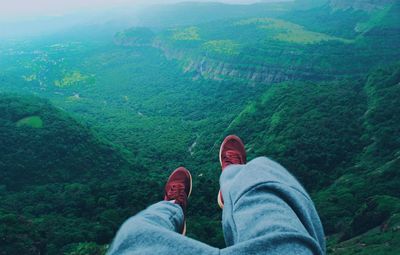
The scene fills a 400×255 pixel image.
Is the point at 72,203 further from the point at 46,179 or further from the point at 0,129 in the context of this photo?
the point at 0,129

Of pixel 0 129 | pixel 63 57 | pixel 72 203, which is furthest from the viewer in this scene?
pixel 63 57

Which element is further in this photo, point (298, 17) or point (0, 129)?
point (298, 17)

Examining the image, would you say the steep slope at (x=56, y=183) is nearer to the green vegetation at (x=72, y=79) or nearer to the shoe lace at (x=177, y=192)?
the shoe lace at (x=177, y=192)

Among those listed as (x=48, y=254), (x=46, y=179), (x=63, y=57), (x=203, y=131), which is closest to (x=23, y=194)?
(x=46, y=179)

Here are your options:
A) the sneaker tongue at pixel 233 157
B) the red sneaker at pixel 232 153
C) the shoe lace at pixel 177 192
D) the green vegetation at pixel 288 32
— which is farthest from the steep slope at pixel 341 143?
the green vegetation at pixel 288 32

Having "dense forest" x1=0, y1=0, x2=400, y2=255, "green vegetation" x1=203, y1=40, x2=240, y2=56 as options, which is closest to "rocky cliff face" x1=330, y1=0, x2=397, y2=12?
"dense forest" x1=0, y1=0, x2=400, y2=255

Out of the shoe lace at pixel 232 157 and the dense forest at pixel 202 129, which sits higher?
the shoe lace at pixel 232 157
